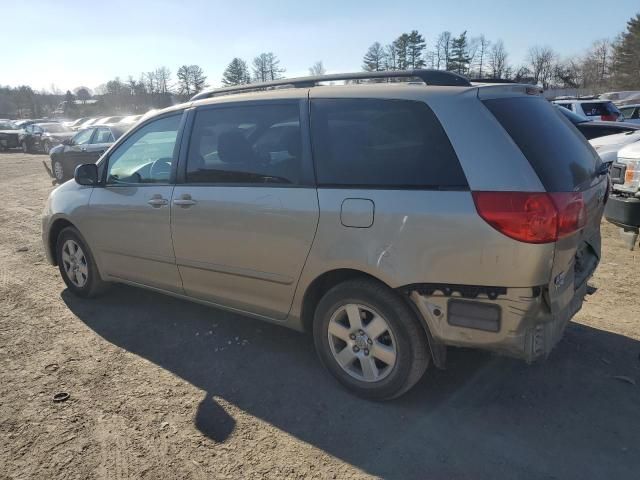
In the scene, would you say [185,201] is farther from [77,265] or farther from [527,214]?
[527,214]

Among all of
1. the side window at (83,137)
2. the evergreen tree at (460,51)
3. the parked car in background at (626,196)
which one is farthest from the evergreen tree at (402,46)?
the parked car in background at (626,196)

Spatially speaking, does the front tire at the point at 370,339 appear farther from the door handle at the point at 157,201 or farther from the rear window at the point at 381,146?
the door handle at the point at 157,201

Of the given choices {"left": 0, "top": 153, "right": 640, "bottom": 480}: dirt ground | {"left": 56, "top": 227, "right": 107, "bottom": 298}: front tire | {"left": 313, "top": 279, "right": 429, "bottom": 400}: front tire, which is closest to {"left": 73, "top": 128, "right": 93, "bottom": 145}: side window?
{"left": 56, "top": 227, "right": 107, "bottom": 298}: front tire

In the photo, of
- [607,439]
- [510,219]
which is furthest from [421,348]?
[607,439]

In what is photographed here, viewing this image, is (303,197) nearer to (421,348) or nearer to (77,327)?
(421,348)

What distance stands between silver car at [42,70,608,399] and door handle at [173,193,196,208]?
0.06 ft

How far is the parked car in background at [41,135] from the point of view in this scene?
26672 mm

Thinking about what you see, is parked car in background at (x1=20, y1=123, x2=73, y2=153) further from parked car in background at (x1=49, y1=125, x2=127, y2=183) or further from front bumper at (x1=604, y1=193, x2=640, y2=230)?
front bumper at (x1=604, y1=193, x2=640, y2=230)

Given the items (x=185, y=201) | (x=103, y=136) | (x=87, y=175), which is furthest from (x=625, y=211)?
(x=103, y=136)

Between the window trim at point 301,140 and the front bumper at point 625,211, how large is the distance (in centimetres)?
350

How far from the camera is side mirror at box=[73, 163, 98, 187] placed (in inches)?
178

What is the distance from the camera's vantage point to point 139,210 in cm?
412

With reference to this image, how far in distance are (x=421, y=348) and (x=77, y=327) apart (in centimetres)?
307

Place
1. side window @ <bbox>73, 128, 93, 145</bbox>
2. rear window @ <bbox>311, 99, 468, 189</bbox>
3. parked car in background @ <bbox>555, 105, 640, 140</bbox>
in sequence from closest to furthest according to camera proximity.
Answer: rear window @ <bbox>311, 99, 468, 189</bbox> < parked car in background @ <bbox>555, 105, 640, 140</bbox> < side window @ <bbox>73, 128, 93, 145</bbox>
